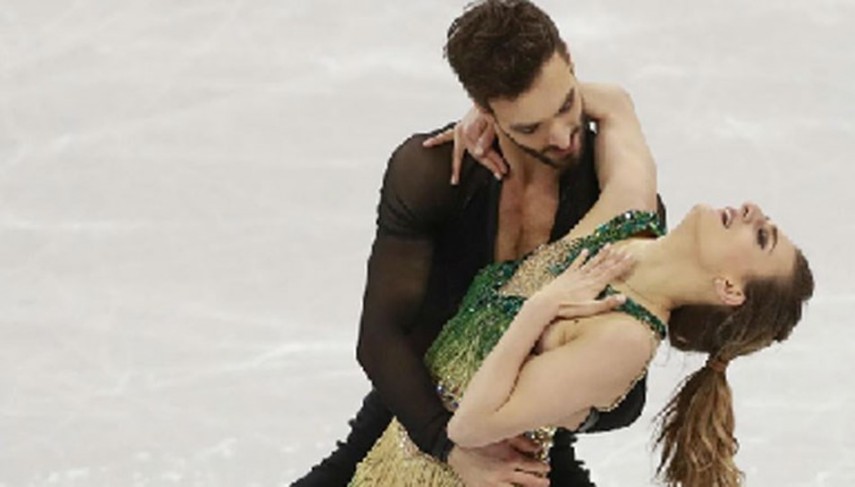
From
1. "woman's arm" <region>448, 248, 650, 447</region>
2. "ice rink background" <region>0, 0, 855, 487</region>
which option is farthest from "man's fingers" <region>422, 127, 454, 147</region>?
"ice rink background" <region>0, 0, 855, 487</region>

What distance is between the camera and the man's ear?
3.00 metres

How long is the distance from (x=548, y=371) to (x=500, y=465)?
0.95 feet

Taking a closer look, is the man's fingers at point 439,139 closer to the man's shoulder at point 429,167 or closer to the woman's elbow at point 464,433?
the man's shoulder at point 429,167

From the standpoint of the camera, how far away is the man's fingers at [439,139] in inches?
128

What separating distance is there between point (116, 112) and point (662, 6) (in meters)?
1.64

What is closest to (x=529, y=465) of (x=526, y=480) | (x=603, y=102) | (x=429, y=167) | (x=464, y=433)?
(x=526, y=480)

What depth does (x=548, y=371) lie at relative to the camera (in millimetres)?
2926

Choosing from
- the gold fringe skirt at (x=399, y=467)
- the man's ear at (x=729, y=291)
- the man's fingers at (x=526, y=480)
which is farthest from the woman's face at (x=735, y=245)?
the gold fringe skirt at (x=399, y=467)

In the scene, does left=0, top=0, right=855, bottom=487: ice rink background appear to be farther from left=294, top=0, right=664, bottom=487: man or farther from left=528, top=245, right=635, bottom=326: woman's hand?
left=528, top=245, right=635, bottom=326: woman's hand

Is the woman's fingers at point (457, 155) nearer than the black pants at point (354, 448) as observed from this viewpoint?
Yes

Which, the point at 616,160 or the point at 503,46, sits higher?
the point at 503,46

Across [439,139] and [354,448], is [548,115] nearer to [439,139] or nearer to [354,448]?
[439,139]

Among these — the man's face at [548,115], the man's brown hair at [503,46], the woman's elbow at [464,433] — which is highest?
the man's brown hair at [503,46]

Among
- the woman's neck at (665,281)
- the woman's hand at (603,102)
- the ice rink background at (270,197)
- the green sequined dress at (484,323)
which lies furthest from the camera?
the ice rink background at (270,197)
